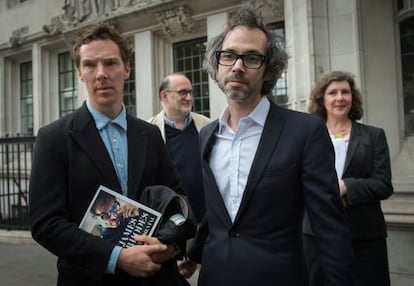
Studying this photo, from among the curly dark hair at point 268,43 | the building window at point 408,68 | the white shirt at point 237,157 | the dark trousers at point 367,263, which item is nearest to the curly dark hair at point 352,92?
the dark trousers at point 367,263

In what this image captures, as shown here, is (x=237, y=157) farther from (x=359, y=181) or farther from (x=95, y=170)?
(x=359, y=181)

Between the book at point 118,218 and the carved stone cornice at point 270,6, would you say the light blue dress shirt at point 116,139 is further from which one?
the carved stone cornice at point 270,6

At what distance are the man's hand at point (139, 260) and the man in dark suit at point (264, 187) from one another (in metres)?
0.29

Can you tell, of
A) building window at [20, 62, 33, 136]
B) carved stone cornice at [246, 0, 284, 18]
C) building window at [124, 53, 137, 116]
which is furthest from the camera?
building window at [20, 62, 33, 136]

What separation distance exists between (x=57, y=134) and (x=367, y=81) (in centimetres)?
466

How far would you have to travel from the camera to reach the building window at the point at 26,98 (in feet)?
35.9

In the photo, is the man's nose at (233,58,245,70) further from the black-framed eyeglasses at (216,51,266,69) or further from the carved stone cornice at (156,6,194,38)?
the carved stone cornice at (156,6,194,38)

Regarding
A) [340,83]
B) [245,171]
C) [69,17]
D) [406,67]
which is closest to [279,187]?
[245,171]

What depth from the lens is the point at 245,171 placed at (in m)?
1.80

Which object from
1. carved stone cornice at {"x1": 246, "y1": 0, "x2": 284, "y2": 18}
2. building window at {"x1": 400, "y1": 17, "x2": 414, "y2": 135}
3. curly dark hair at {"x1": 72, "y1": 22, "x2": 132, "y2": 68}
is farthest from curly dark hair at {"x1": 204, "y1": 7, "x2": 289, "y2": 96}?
carved stone cornice at {"x1": 246, "y1": 0, "x2": 284, "y2": 18}

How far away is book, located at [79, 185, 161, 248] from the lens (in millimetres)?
1684

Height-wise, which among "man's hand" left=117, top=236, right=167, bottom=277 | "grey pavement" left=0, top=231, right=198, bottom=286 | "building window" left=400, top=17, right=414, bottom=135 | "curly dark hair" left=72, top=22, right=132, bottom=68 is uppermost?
"building window" left=400, top=17, right=414, bottom=135

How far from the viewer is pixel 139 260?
163cm

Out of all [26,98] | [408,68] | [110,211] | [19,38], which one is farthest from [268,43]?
[26,98]
